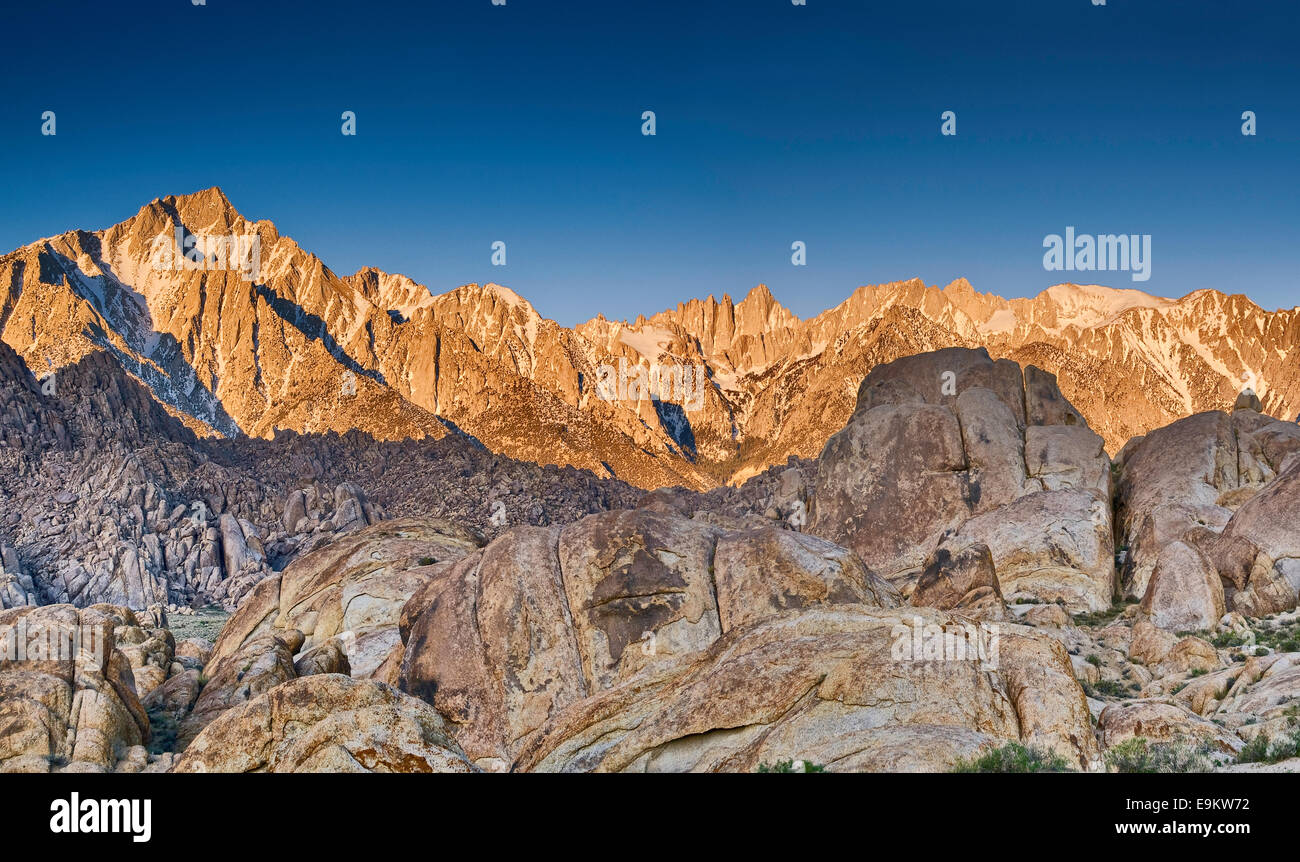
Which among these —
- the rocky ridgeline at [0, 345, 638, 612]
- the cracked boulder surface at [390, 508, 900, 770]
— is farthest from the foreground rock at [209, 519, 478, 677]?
the rocky ridgeline at [0, 345, 638, 612]

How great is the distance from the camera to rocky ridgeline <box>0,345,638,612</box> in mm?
115938

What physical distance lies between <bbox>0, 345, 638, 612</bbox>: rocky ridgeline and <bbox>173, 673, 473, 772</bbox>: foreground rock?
289 ft

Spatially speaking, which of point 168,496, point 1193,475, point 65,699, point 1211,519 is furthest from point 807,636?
point 168,496

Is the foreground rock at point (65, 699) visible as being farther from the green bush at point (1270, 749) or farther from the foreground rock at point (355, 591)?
the green bush at point (1270, 749)

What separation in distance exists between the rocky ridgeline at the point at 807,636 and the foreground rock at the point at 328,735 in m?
0.05

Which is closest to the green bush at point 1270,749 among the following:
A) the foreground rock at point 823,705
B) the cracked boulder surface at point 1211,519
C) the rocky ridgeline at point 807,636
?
the rocky ridgeline at point 807,636

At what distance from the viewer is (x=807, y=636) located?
21047 mm

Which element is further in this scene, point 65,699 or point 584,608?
point 584,608

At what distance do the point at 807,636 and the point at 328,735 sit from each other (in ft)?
30.7

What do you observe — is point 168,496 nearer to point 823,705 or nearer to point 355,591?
point 355,591
